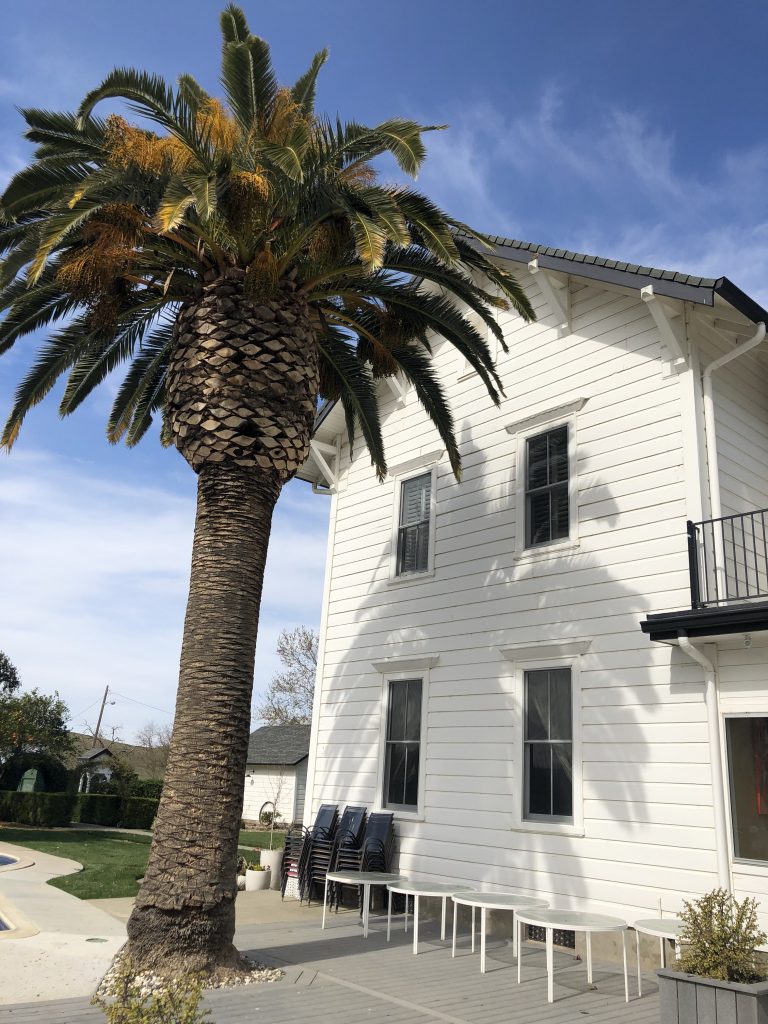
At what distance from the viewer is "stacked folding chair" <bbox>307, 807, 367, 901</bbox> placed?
1186 centimetres

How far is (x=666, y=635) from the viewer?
27.7 feet

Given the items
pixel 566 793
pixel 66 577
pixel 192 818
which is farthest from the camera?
pixel 66 577

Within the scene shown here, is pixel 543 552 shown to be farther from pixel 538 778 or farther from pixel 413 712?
pixel 413 712

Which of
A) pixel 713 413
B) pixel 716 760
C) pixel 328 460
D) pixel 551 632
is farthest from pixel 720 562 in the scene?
pixel 328 460

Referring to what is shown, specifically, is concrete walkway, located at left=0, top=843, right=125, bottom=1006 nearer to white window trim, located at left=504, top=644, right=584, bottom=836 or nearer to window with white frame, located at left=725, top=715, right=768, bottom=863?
white window trim, located at left=504, top=644, right=584, bottom=836

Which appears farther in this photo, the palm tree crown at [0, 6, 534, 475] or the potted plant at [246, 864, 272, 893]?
the potted plant at [246, 864, 272, 893]

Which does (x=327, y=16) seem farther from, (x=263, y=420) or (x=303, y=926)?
(x=303, y=926)

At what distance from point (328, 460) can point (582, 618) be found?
7137 millimetres

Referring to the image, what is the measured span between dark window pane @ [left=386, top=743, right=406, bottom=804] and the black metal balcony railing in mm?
5464

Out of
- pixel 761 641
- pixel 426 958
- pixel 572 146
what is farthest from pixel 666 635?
pixel 572 146

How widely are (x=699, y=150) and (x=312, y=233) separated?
6.29 m

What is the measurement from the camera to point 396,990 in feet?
23.7

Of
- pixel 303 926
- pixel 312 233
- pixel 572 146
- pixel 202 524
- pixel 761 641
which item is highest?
pixel 572 146

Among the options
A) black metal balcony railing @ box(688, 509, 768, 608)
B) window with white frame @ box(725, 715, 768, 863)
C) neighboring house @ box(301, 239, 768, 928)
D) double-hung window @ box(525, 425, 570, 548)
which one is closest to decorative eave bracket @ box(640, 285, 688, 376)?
neighboring house @ box(301, 239, 768, 928)
